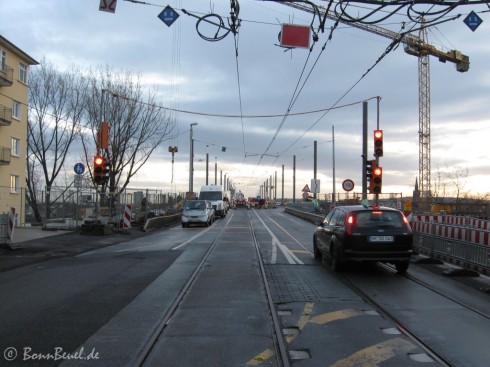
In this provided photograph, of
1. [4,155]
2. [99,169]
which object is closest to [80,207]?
[99,169]

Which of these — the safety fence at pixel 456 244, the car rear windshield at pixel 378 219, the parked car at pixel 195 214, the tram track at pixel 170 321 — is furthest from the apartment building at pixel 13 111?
the car rear windshield at pixel 378 219

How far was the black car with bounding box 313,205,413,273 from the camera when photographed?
11.2m

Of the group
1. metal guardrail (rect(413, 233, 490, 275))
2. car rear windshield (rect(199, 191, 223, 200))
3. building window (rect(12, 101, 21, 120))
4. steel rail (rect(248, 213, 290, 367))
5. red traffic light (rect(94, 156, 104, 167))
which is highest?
building window (rect(12, 101, 21, 120))

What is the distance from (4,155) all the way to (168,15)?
103 ft

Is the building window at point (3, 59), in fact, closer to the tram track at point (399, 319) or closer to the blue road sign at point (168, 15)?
the blue road sign at point (168, 15)

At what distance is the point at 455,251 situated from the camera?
13.0 metres

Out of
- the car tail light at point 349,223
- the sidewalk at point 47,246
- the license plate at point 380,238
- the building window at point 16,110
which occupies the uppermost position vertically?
the building window at point 16,110

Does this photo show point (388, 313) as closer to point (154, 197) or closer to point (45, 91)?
point (154, 197)

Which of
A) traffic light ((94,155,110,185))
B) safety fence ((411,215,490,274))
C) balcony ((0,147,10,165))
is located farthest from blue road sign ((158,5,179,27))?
balcony ((0,147,10,165))

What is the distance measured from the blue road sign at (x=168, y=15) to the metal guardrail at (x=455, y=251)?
8.55 m

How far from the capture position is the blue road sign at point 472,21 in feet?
35.3

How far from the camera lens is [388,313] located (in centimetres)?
759

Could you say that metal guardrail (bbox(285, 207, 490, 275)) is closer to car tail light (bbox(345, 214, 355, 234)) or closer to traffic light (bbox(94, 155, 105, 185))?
car tail light (bbox(345, 214, 355, 234))

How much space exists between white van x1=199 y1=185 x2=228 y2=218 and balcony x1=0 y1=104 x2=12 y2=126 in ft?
57.4
